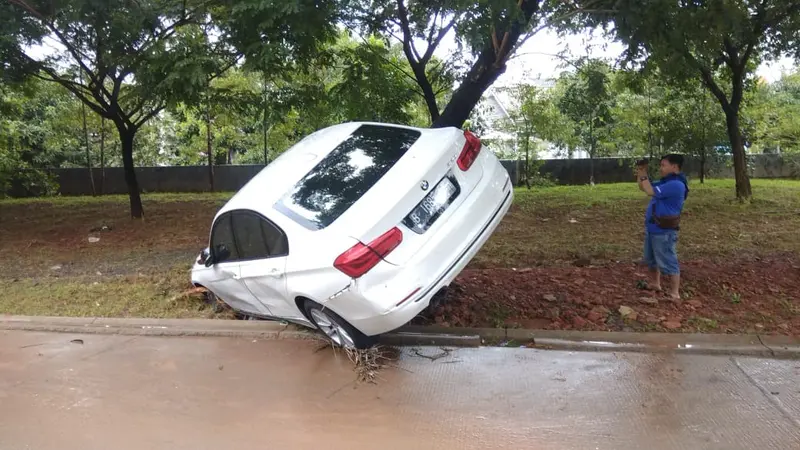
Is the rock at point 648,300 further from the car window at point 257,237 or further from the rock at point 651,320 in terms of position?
the car window at point 257,237

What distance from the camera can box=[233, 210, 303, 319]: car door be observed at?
447 centimetres

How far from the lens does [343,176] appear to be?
468 cm

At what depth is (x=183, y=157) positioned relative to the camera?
22641mm

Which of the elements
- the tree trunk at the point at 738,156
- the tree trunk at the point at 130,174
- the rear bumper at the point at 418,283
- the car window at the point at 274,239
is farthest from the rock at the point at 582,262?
the tree trunk at the point at 130,174

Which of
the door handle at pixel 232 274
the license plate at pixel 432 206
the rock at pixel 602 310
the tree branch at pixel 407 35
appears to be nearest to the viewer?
the license plate at pixel 432 206

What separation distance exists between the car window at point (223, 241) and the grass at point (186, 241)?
115 centimetres

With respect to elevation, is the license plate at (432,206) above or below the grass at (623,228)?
above

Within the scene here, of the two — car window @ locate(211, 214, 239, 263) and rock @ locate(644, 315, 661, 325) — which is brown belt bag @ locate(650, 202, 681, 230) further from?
car window @ locate(211, 214, 239, 263)

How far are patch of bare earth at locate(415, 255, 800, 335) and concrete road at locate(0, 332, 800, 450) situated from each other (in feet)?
1.82

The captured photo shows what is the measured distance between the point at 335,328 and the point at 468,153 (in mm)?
1774

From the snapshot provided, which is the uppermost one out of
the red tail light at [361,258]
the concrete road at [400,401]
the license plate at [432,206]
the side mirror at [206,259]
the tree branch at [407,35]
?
the tree branch at [407,35]

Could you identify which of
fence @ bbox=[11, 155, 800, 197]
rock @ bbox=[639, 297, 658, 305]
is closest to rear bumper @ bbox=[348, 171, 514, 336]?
rock @ bbox=[639, 297, 658, 305]

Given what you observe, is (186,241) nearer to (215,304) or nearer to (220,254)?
(215,304)

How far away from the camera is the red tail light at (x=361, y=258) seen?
157 inches
